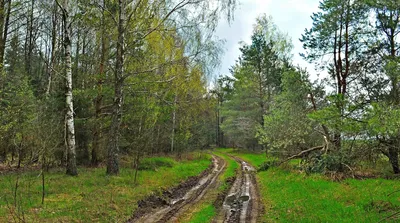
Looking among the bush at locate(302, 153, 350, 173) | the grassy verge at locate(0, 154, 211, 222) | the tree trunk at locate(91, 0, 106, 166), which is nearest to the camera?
the grassy verge at locate(0, 154, 211, 222)

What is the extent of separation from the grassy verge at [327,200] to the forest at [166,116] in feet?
0.18

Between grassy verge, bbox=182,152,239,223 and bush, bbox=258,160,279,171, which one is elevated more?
bush, bbox=258,160,279,171

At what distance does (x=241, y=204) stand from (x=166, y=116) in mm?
12210

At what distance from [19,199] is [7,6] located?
1030cm

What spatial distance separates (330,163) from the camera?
13539 millimetres

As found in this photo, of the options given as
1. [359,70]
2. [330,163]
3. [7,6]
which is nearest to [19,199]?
[7,6]

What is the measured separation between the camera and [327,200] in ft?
30.6

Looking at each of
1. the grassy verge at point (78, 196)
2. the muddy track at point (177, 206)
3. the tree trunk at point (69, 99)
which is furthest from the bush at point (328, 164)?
the tree trunk at point (69, 99)

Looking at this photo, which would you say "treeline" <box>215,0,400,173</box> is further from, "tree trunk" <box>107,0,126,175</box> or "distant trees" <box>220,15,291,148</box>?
"distant trees" <box>220,15,291,148</box>

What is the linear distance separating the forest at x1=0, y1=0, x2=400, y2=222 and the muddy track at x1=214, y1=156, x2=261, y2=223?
0.05 metres

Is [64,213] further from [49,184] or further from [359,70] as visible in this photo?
[359,70]

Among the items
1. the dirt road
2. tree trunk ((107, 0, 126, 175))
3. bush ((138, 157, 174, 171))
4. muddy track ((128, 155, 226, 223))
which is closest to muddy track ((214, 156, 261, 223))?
the dirt road

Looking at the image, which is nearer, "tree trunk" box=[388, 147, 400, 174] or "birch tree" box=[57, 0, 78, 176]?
"tree trunk" box=[388, 147, 400, 174]

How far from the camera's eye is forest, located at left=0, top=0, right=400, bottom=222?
852 centimetres
